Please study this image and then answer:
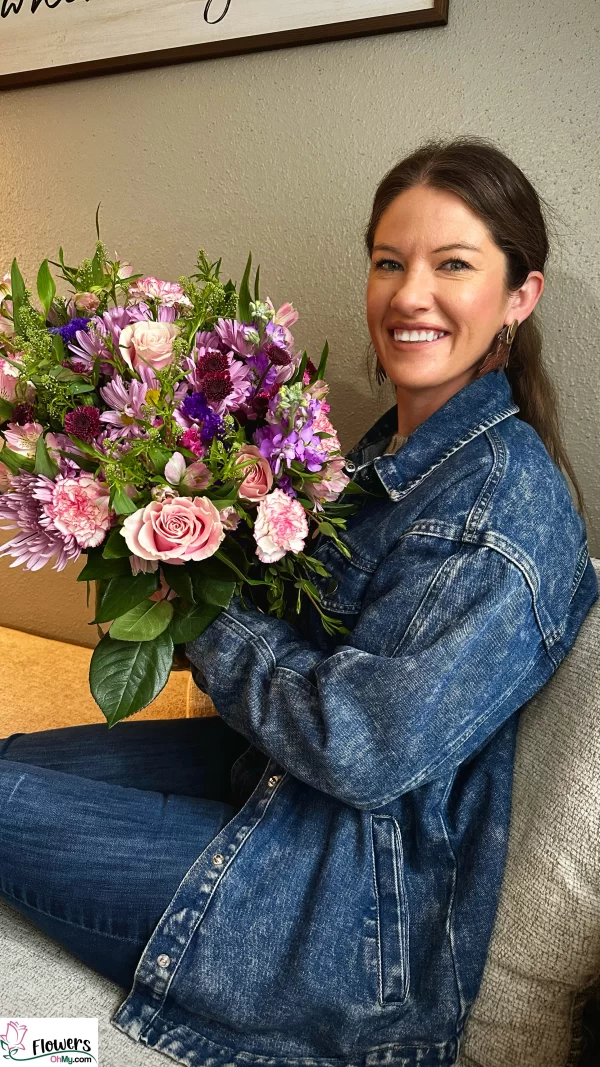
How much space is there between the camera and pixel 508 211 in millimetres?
1136

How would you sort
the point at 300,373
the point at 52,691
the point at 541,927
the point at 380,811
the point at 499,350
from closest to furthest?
the point at 541,927 → the point at 380,811 → the point at 300,373 → the point at 499,350 → the point at 52,691

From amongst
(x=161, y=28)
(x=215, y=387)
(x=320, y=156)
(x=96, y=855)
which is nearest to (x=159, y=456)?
(x=215, y=387)

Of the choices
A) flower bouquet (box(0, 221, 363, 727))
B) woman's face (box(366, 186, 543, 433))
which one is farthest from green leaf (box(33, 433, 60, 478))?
woman's face (box(366, 186, 543, 433))

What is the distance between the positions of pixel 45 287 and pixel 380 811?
29.1 inches

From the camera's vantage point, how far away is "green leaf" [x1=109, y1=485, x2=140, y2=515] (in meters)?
0.88

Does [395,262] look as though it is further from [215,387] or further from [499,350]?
[215,387]

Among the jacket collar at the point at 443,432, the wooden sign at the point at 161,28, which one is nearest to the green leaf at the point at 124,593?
the jacket collar at the point at 443,432

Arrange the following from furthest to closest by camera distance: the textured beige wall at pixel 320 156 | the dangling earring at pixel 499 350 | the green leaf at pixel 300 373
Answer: the textured beige wall at pixel 320 156, the dangling earring at pixel 499 350, the green leaf at pixel 300 373

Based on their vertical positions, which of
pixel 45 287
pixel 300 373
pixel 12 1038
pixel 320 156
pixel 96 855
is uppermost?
pixel 320 156

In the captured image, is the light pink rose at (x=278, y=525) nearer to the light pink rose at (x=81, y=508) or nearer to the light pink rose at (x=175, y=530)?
the light pink rose at (x=175, y=530)

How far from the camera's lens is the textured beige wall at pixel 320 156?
1352 millimetres

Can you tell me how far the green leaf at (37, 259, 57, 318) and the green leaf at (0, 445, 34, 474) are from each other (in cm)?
21

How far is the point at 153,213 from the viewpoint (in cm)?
183

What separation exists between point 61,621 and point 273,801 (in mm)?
1434
